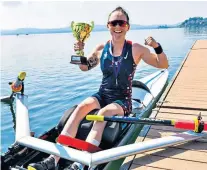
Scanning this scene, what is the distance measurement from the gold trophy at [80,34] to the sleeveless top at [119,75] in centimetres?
49

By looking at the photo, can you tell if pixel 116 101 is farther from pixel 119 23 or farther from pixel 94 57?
pixel 119 23

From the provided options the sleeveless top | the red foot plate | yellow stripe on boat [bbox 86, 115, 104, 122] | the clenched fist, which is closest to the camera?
the red foot plate

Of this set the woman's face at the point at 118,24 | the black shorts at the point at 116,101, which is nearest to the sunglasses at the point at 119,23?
the woman's face at the point at 118,24

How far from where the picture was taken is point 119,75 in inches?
179

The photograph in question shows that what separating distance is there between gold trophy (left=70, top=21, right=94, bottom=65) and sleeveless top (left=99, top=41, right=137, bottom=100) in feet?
1.61

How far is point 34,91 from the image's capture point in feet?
41.4

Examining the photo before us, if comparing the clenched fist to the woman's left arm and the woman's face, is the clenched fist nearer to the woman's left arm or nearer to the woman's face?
the woman's left arm

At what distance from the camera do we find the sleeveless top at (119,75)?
4.56 meters

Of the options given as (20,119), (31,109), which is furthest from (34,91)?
(20,119)

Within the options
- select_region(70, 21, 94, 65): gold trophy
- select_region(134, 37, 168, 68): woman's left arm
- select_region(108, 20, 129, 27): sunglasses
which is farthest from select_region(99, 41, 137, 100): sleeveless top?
select_region(70, 21, 94, 65): gold trophy

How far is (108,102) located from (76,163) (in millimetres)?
1509

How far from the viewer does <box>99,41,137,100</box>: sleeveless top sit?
15.0ft

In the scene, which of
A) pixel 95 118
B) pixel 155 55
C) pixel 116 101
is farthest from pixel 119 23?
→ pixel 95 118

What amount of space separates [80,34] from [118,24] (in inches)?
27.8
